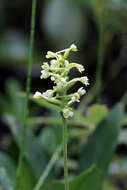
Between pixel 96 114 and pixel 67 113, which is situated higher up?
pixel 96 114

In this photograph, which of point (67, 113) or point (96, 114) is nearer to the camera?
point (67, 113)

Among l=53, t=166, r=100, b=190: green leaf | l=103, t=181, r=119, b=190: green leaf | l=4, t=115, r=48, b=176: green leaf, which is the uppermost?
l=4, t=115, r=48, b=176: green leaf

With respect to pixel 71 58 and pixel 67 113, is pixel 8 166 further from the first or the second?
pixel 71 58

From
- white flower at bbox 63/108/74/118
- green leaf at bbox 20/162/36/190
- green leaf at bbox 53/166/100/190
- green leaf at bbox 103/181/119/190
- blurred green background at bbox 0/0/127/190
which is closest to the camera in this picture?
white flower at bbox 63/108/74/118

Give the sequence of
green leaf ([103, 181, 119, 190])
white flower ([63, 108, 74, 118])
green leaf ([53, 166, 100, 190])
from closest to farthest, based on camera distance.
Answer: white flower ([63, 108, 74, 118]) → green leaf ([53, 166, 100, 190]) → green leaf ([103, 181, 119, 190])

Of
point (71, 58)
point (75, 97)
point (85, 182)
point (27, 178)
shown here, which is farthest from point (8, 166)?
point (71, 58)

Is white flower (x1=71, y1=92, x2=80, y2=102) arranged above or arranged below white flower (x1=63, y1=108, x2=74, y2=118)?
above

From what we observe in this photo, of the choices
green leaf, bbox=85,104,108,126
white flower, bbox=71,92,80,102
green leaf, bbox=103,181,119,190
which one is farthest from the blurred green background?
white flower, bbox=71,92,80,102

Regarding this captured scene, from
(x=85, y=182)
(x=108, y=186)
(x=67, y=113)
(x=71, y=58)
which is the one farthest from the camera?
(x=71, y=58)

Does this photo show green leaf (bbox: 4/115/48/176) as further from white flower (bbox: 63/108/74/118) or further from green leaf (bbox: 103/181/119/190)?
white flower (bbox: 63/108/74/118)
